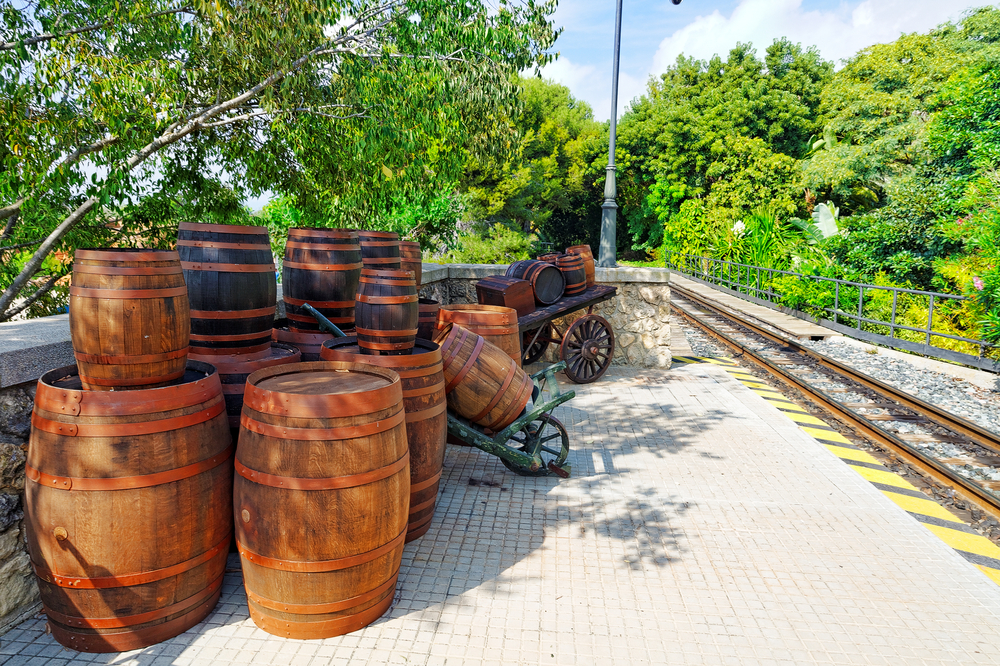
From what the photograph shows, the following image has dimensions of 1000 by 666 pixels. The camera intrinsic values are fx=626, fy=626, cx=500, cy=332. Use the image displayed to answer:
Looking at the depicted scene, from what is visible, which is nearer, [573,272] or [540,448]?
[540,448]

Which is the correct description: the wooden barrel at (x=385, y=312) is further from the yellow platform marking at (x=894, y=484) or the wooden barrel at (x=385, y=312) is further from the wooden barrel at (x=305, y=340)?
the yellow platform marking at (x=894, y=484)

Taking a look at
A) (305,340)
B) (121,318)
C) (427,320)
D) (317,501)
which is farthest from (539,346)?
(121,318)

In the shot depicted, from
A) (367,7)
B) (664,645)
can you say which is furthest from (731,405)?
(367,7)

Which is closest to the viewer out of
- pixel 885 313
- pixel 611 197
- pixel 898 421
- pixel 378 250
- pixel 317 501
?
pixel 317 501

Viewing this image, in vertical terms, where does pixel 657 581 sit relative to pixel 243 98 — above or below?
below

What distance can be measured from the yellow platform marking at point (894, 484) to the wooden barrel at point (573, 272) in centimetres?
272

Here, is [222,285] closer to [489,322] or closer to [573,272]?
[489,322]

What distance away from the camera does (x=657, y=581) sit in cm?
353

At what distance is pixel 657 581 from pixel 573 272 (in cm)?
507

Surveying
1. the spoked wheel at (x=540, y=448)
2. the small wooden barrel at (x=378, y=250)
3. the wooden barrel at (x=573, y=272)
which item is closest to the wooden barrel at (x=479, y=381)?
the spoked wheel at (x=540, y=448)

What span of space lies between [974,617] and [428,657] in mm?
2824

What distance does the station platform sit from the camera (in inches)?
114

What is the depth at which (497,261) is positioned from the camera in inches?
826

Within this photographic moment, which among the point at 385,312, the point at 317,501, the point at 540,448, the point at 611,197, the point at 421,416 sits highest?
the point at 611,197
